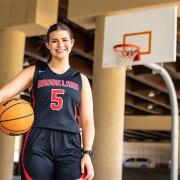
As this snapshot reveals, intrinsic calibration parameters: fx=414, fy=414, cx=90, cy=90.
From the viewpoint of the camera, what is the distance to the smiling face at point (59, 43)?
2.29 metres

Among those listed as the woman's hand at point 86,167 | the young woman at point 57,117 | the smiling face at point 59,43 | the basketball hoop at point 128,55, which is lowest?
the woman's hand at point 86,167

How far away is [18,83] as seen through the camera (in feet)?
7.66

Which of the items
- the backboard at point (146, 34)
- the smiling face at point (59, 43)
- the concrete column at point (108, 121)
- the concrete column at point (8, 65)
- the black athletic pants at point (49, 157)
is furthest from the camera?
the concrete column at point (8, 65)

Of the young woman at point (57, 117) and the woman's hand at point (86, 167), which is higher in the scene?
the young woman at point (57, 117)

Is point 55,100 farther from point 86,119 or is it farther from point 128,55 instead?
point 128,55

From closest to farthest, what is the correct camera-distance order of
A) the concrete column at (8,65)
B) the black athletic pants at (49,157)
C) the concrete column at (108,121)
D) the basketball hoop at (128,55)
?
1. the black athletic pants at (49,157)
2. the basketball hoop at (128,55)
3. the concrete column at (108,121)
4. the concrete column at (8,65)

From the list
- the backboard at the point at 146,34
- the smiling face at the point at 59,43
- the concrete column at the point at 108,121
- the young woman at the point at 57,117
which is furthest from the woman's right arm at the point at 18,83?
the concrete column at the point at 108,121

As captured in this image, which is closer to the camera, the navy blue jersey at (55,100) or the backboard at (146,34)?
the navy blue jersey at (55,100)

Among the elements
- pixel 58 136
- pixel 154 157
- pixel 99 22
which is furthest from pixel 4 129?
pixel 154 157

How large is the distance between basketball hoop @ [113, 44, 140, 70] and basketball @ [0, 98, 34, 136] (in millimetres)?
3975

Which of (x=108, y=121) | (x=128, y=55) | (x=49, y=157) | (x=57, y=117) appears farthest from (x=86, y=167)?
(x=108, y=121)

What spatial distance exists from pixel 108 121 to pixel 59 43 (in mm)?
4526

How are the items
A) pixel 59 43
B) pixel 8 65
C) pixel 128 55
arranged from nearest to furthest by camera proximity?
pixel 59 43 → pixel 128 55 → pixel 8 65

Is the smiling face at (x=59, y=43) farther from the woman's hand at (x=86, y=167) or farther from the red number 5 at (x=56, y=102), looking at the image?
the woman's hand at (x=86, y=167)
